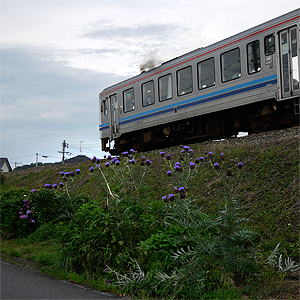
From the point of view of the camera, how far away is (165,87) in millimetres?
14305

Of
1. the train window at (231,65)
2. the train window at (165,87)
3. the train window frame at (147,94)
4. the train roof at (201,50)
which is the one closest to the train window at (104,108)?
the train roof at (201,50)

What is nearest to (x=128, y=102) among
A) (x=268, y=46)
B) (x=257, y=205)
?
(x=268, y=46)

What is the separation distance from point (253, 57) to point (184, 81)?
3019 millimetres

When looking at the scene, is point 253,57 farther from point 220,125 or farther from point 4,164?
point 4,164

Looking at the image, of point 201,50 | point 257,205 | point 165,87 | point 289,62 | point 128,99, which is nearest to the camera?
point 257,205

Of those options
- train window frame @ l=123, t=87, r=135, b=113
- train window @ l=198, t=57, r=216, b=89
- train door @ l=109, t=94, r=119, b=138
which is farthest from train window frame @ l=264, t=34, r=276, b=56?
train door @ l=109, t=94, r=119, b=138

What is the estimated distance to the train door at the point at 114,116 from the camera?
56.9 feet

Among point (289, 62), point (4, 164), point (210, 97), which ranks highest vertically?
point (289, 62)

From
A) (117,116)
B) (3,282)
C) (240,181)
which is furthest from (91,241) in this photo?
(117,116)

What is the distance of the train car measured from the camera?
1030 centimetres

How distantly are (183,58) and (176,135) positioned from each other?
3.06m

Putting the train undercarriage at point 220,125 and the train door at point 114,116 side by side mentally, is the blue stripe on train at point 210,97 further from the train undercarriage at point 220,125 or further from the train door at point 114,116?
the train door at point 114,116

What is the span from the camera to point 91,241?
5.09 meters

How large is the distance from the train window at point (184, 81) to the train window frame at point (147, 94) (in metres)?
1.59
